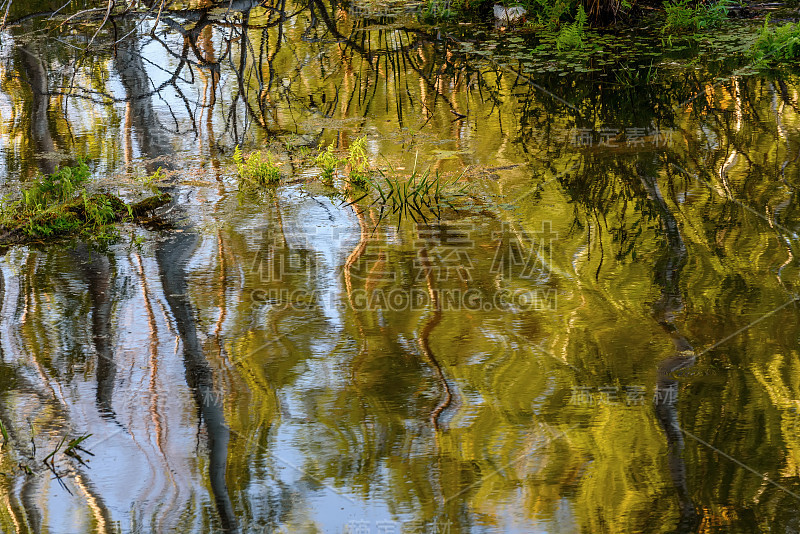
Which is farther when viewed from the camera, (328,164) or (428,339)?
(328,164)

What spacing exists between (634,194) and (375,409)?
2.03m

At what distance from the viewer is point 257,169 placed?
14.5 feet

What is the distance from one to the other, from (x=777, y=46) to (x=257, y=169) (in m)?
3.84

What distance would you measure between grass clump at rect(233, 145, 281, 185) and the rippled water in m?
0.07

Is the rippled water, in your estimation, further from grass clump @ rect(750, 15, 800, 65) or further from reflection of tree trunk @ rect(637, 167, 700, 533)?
grass clump @ rect(750, 15, 800, 65)

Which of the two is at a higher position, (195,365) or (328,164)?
(328,164)

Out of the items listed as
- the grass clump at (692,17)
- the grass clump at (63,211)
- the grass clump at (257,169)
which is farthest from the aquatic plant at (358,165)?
the grass clump at (692,17)

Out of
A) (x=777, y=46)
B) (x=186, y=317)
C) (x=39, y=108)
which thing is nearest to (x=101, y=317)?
(x=186, y=317)

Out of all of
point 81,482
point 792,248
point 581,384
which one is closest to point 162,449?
point 81,482

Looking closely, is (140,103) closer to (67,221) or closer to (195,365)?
(67,221)

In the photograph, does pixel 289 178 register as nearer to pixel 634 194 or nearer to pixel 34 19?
pixel 634 194

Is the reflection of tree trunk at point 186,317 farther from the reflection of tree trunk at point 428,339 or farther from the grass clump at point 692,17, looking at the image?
the grass clump at point 692,17

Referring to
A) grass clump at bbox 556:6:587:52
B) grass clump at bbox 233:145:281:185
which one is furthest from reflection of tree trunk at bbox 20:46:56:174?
grass clump at bbox 556:6:587:52

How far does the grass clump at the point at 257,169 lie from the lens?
→ 441cm
